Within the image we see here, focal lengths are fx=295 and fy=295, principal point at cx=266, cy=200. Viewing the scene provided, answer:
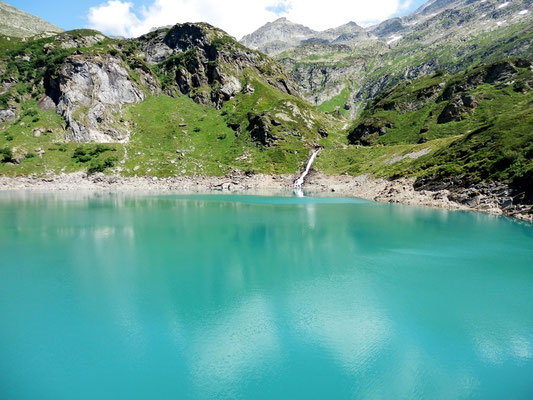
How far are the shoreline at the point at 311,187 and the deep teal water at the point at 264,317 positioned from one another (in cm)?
1758

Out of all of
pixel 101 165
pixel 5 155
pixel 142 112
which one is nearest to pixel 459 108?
pixel 142 112

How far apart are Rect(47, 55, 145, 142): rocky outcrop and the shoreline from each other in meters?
27.3

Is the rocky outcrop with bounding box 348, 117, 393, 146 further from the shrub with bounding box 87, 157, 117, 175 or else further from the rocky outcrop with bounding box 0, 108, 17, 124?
the rocky outcrop with bounding box 0, 108, 17, 124

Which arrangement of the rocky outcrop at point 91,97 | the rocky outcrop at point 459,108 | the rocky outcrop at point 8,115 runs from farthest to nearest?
1. the rocky outcrop at point 459,108
2. the rocky outcrop at point 91,97
3. the rocky outcrop at point 8,115

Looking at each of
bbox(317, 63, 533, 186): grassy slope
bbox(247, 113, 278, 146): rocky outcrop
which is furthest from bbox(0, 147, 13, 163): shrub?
bbox(317, 63, 533, 186): grassy slope

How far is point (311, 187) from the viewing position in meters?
95.9

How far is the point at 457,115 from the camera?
116812mm

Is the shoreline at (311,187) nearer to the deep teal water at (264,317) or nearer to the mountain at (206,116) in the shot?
the mountain at (206,116)

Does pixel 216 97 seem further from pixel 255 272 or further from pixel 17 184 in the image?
pixel 255 272

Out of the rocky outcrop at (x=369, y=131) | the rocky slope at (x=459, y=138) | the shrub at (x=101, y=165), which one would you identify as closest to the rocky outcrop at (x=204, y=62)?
the rocky outcrop at (x=369, y=131)

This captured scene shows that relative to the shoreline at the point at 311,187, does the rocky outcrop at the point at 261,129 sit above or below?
above

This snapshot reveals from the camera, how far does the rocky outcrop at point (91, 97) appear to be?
357ft

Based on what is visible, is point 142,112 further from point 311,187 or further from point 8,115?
point 311,187

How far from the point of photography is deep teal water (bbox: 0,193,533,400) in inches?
421
